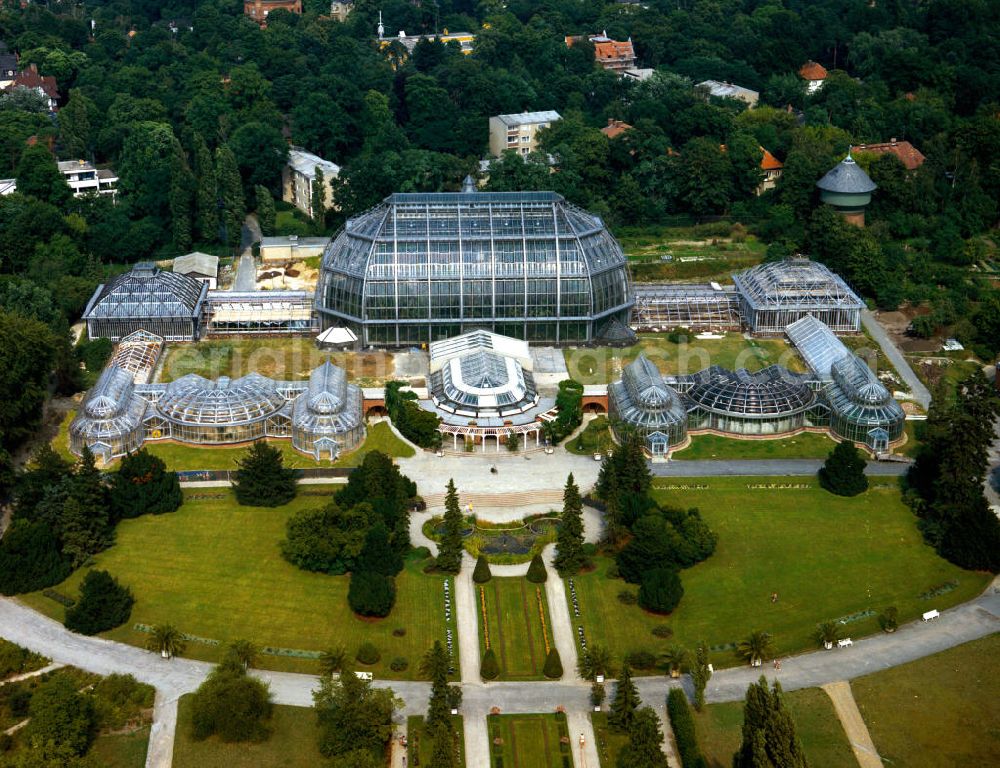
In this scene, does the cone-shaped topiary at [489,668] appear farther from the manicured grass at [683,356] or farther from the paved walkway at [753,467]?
the manicured grass at [683,356]

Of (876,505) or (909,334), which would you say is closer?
(876,505)

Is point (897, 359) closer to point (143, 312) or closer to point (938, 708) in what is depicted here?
point (938, 708)

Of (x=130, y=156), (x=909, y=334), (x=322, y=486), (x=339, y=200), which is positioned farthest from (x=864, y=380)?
(x=130, y=156)

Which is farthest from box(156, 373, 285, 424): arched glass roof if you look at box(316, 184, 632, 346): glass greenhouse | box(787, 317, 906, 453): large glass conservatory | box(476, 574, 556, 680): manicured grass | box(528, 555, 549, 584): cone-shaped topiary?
box(787, 317, 906, 453): large glass conservatory

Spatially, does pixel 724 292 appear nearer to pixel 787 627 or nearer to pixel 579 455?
pixel 579 455

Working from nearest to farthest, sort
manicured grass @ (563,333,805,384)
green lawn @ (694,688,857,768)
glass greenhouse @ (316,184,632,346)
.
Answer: green lawn @ (694,688,857,768) → manicured grass @ (563,333,805,384) → glass greenhouse @ (316,184,632,346)

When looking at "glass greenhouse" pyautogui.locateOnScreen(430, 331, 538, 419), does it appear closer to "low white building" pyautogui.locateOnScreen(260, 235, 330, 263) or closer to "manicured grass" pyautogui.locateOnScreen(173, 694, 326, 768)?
"low white building" pyautogui.locateOnScreen(260, 235, 330, 263)

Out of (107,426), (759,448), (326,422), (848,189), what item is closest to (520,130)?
(848,189)

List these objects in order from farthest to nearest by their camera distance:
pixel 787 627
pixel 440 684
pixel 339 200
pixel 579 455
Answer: pixel 339 200 < pixel 579 455 < pixel 787 627 < pixel 440 684
